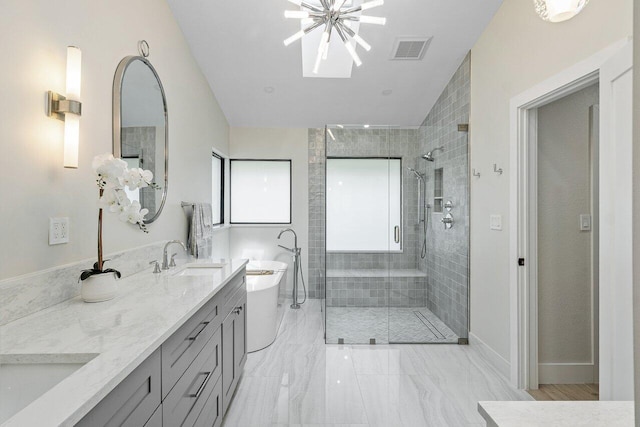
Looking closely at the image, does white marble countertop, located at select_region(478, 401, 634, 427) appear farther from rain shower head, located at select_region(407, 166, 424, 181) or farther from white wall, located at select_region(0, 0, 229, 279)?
rain shower head, located at select_region(407, 166, 424, 181)

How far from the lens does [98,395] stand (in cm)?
71

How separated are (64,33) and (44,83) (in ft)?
0.96

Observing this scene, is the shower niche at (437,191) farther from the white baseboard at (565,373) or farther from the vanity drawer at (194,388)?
the vanity drawer at (194,388)

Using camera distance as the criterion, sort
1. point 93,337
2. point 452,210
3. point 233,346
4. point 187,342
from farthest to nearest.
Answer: point 452,210 → point 233,346 → point 187,342 → point 93,337

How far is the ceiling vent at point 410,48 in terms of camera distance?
296 cm

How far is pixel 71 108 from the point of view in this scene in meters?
1.40

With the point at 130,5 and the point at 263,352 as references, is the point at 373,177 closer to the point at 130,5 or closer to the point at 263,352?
the point at 263,352

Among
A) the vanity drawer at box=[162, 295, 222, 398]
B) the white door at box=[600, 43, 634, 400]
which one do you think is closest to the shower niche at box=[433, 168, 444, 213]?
the white door at box=[600, 43, 634, 400]

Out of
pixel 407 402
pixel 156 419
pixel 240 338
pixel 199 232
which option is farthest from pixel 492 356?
pixel 199 232

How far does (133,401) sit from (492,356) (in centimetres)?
269

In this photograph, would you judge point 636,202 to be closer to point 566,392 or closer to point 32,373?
point 32,373

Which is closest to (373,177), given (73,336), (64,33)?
(64,33)

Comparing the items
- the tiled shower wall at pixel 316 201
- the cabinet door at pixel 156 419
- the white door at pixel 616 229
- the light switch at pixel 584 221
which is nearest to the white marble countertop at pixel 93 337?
the cabinet door at pixel 156 419

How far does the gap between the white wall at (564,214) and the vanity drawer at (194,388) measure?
7.38 ft
